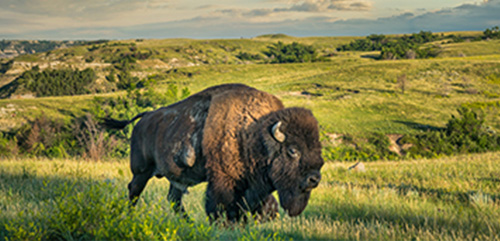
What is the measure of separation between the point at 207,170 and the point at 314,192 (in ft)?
12.9

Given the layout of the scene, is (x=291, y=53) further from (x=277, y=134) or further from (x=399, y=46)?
(x=277, y=134)

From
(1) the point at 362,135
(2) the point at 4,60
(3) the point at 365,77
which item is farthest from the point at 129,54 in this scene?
(1) the point at 362,135

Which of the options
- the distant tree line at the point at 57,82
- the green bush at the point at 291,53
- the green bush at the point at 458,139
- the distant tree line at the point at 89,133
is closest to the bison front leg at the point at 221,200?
the distant tree line at the point at 89,133

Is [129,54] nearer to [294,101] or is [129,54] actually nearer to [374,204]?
[294,101]

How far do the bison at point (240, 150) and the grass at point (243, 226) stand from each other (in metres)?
Result: 0.39

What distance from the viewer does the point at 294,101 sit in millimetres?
50156

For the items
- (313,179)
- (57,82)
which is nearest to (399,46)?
(57,82)

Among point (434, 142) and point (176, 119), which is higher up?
point (176, 119)

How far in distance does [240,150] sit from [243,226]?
0.95 m

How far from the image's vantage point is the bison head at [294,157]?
440 cm

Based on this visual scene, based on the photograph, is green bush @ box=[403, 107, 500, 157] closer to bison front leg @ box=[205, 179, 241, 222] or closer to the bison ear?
bison front leg @ box=[205, 179, 241, 222]

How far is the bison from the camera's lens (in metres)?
4.49

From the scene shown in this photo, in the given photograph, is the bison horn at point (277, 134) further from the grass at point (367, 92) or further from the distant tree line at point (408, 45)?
the distant tree line at point (408, 45)

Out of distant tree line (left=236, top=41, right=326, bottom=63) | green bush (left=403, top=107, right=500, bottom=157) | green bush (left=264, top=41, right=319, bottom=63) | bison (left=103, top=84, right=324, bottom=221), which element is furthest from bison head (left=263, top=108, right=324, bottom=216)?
distant tree line (left=236, top=41, right=326, bottom=63)
